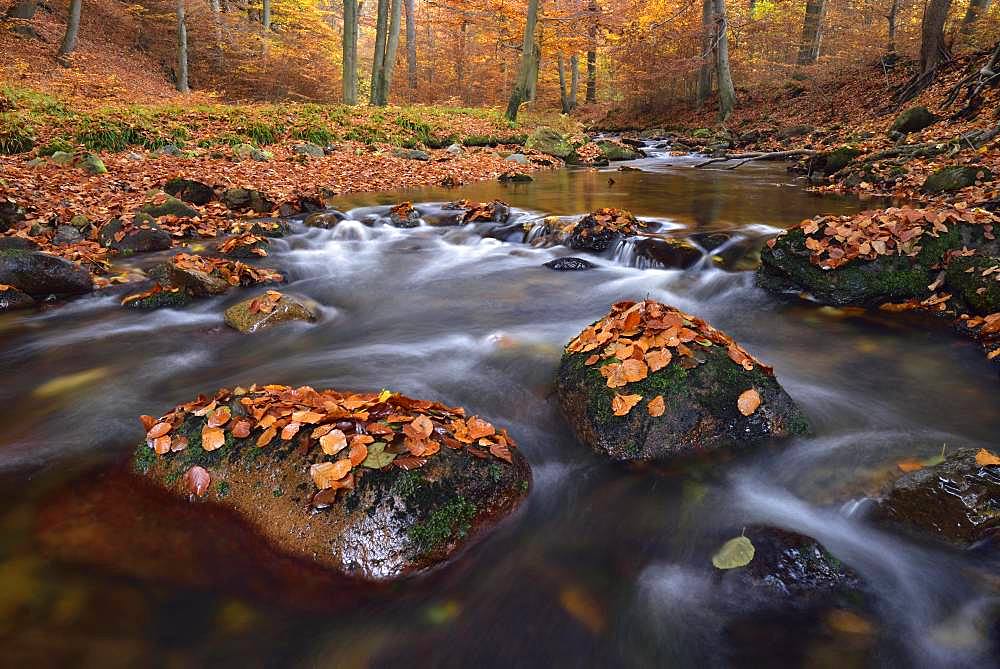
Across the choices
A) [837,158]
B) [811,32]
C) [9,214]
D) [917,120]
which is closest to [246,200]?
[9,214]

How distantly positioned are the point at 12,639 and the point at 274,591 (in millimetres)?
944

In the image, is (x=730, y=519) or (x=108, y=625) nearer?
(x=108, y=625)

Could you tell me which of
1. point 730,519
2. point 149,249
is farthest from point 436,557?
point 149,249

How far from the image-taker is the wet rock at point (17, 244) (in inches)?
266

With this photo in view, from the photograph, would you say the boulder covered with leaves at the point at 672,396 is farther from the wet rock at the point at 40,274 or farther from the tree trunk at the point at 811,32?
the tree trunk at the point at 811,32

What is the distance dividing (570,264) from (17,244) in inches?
265

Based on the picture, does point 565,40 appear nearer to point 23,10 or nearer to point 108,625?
point 23,10

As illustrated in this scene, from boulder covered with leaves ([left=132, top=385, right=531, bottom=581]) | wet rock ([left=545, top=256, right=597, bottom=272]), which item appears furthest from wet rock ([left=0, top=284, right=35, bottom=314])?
wet rock ([left=545, top=256, right=597, bottom=272])

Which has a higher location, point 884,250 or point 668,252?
point 884,250

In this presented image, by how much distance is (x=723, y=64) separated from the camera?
22.3 meters

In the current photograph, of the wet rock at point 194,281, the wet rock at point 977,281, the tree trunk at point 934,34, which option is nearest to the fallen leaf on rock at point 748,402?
the wet rock at point 977,281

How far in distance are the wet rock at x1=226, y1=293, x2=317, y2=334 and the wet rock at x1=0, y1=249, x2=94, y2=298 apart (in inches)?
78.6

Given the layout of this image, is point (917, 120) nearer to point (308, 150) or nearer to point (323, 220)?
point (323, 220)

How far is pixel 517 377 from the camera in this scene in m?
4.79
